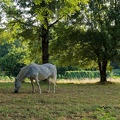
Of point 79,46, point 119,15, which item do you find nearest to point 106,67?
point 79,46

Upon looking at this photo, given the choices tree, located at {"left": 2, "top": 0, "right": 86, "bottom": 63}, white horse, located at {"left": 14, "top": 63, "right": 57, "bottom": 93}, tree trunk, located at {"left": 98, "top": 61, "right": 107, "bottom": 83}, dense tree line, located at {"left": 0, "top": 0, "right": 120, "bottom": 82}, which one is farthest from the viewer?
tree trunk, located at {"left": 98, "top": 61, "right": 107, "bottom": 83}

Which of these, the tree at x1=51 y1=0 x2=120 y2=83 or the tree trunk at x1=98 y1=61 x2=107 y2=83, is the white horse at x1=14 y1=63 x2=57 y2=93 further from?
the tree trunk at x1=98 y1=61 x2=107 y2=83

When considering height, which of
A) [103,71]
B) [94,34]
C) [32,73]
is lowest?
[32,73]

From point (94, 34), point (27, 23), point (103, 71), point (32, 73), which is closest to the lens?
point (32, 73)

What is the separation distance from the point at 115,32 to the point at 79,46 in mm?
3613

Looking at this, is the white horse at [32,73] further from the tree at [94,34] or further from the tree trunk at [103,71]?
the tree trunk at [103,71]

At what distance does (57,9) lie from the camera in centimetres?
1398

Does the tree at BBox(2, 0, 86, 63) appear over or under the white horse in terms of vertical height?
over

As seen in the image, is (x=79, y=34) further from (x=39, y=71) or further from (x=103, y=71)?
(x=39, y=71)

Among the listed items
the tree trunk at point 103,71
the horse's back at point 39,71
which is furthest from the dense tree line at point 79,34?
the horse's back at point 39,71

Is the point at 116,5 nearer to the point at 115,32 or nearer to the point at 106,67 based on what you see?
the point at 115,32

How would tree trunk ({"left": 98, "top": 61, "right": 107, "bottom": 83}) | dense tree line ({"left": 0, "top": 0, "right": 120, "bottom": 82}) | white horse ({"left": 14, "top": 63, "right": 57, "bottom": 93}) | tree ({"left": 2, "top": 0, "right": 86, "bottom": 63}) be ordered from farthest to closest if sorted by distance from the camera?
1. tree trunk ({"left": 98, "top": 61, "right": 107, "bottom": 83})
2. dense tree line ({"left": 0, "top": 0, "right": 120, "bottom": 82})
3. tree ({"left": 2, "top": 0, "right": 86, "bottom": 63})
4. white horse ({"left": 14, "top": 63, "right": 57, "bottom": 93})

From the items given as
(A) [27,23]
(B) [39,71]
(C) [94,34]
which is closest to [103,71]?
(C) [94,34]

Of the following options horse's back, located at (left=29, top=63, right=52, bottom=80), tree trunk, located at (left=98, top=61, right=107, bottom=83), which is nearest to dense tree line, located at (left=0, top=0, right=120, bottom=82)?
tree trunk, located at (left=98, top=61, right=107, bottom=83)
